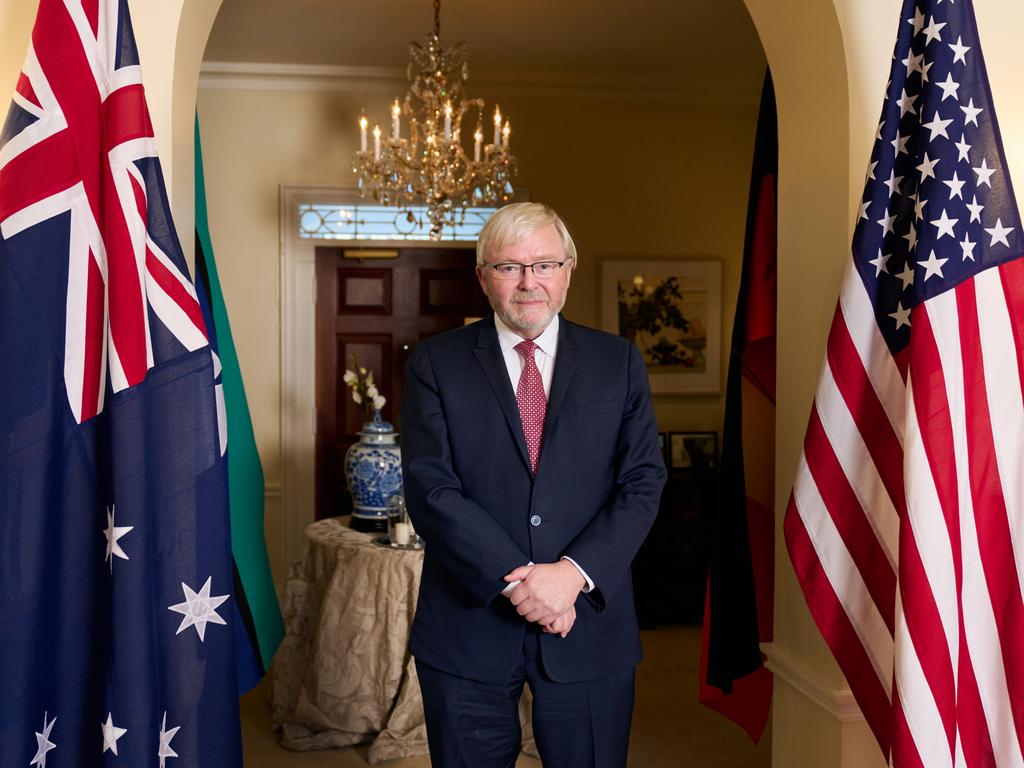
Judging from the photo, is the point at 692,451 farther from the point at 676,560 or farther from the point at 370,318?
the point at 370,318

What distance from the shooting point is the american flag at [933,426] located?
179 centimetres

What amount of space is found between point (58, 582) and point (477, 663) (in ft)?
2.60

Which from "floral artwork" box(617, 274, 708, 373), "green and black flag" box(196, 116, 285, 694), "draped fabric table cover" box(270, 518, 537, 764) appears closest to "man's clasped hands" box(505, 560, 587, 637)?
"green and black flag" box(196, 116, 285, 694)

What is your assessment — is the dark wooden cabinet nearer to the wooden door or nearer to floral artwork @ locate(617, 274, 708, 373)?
floral artwork @ locate(617, 274, 708, 373)

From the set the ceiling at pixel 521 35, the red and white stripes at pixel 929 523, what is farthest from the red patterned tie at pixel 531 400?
the ceiling at pixel 521 35

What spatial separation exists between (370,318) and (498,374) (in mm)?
3836

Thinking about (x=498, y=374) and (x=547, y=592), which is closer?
(x=547, y=592)

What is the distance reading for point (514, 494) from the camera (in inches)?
77.0

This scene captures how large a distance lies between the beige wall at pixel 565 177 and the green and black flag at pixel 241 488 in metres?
3.09

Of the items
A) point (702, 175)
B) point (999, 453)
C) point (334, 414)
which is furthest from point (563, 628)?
point (702, 175)

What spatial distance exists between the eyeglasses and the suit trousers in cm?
70

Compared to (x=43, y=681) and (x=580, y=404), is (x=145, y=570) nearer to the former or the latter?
(x=43, y=681)

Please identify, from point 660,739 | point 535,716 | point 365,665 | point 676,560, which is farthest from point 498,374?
point 676,560

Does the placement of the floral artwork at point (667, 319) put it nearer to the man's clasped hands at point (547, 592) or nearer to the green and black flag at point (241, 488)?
the green and black flag at point (241, 488)
